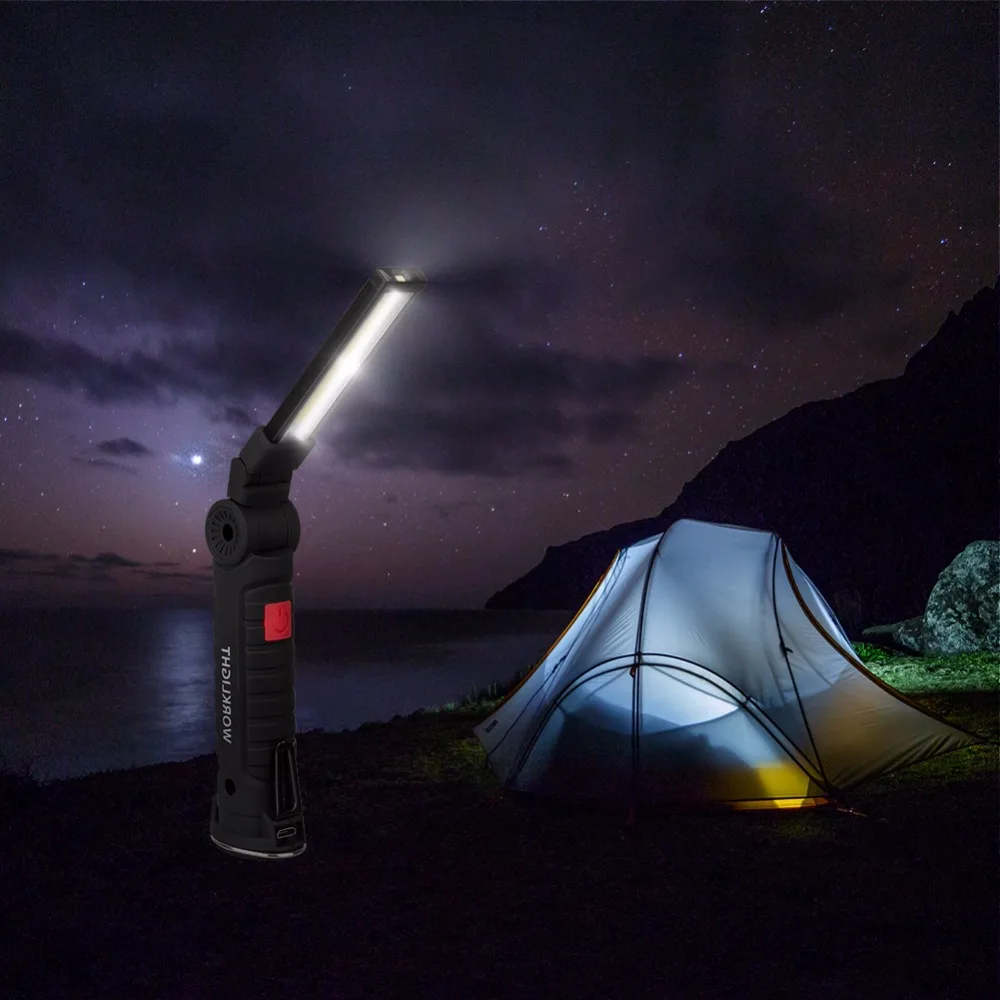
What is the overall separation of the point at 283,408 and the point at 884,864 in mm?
4541

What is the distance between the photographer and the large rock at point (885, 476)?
64.9 meters

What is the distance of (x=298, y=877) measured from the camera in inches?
217

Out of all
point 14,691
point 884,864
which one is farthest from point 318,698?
point 884,864

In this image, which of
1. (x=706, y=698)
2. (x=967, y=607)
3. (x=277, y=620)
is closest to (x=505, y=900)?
(x=277, y=620)

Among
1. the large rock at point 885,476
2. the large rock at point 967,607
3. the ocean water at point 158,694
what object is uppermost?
the large rock at point 885,476

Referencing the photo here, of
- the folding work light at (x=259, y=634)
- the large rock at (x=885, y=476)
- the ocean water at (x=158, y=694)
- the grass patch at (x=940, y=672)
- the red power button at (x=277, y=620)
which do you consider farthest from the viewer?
the large rock at (x=885, y=476)

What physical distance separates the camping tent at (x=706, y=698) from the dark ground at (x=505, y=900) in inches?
12.0

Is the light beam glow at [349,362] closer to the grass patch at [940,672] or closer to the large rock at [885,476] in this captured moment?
the grass patch at [940,672]

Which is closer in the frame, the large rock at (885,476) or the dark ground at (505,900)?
the dark ground at (505,900)

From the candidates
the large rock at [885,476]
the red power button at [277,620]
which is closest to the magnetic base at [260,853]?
the red power button at [277,620]

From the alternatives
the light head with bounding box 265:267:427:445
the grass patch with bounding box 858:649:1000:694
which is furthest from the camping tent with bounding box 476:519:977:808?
the grass patch with bounding box 858:649:1000:694

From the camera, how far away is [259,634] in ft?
18.3

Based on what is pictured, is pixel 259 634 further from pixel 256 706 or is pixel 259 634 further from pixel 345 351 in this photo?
pixel 345 351

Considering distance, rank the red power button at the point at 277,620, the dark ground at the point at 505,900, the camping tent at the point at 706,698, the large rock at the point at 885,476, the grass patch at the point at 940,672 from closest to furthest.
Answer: the dark ground at the point at 505,900
the red power button at the point at 277,620
the camping tent at the point at 706,698
the grass patch at the point at 940,672
the large rock at the point at 885,476
